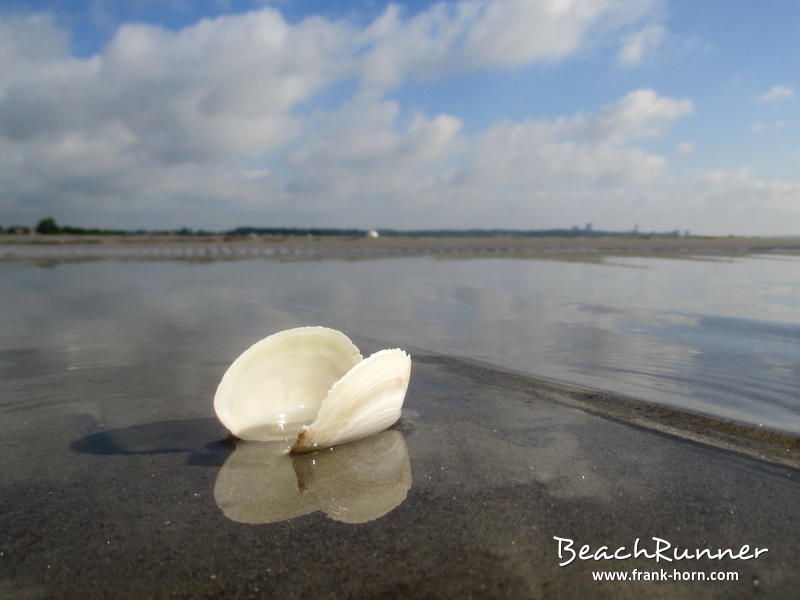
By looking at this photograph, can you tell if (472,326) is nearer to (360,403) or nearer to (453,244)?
(360,403)

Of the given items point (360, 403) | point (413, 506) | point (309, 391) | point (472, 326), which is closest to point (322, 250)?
point (472, 326)

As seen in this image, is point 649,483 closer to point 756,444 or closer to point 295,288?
point 756,444

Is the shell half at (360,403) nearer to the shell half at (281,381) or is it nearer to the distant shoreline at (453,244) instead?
the shell half at (281,381)

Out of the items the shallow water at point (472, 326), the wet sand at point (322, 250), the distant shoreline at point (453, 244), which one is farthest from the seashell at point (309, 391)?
the distant shoreline at point (453, 244)

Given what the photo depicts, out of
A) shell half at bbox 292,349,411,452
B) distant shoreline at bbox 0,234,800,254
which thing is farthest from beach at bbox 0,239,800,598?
distant shoreline at bbox 0,234,800,254

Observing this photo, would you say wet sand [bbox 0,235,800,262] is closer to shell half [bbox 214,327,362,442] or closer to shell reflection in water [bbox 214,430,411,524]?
shell half [bbox 214,327,362,442]

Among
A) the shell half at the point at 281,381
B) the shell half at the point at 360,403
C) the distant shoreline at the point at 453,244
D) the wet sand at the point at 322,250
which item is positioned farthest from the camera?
the distant shoreline at the point at 453,244
